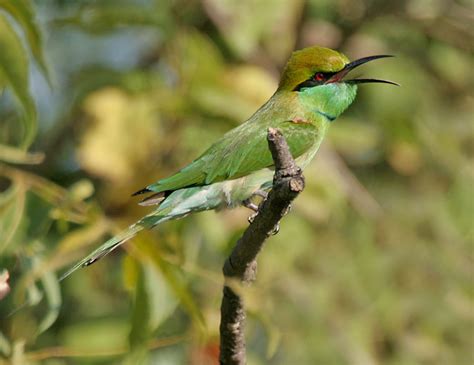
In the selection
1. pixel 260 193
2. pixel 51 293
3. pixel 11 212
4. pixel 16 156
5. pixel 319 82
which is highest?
pixel 319 82

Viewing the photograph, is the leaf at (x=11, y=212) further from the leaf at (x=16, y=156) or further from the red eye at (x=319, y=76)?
the red eye at (x=319, y=76)

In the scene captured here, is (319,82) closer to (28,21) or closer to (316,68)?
(316,68)

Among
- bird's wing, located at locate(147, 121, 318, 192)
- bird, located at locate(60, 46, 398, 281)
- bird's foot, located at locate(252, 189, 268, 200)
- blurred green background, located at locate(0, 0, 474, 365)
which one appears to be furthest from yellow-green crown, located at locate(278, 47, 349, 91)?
blurred green background, located at locate(0, 0, 474, 365)

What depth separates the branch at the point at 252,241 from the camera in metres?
1.51

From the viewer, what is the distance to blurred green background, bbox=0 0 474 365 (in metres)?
2.89

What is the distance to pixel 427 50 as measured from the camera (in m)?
3.60

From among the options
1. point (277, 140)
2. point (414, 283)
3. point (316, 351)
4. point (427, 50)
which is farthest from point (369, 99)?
point (277, 140)

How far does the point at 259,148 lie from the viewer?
2084 millimetres

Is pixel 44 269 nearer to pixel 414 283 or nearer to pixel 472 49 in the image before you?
pixel 414 283

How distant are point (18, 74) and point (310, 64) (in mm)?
706

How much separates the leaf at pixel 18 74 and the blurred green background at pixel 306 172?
2.10 feet

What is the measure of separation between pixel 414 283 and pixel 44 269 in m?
1.85

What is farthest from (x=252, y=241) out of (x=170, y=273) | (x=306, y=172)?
(x=306, y=172)

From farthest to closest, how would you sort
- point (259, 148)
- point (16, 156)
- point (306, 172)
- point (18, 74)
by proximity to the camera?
point (306, 172) → point (259, 148) → point (16, 156) → point (18, 74)
